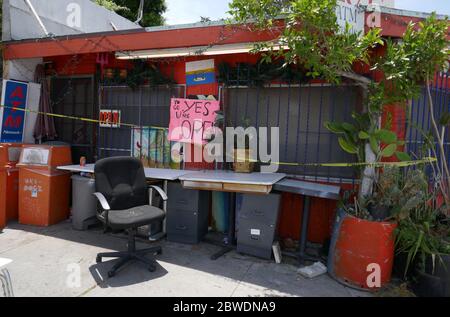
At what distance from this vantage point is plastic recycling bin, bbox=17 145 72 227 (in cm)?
471

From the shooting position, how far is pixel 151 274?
3.36 meters

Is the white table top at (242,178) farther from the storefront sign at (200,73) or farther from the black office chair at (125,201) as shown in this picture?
the storefront sign at (200,73)

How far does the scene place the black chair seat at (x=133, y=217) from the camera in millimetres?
3209

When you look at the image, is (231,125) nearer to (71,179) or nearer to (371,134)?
(371,134)

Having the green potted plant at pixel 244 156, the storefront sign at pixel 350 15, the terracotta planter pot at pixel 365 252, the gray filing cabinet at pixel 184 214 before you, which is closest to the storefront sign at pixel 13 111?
the gray filing cabinet at pixel 184 214

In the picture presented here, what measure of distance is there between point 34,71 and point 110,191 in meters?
3.56

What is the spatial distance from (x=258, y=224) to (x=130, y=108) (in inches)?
121

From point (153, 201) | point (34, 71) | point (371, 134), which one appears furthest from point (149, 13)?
point (371, 134)

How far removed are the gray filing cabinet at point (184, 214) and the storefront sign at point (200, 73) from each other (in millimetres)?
1673

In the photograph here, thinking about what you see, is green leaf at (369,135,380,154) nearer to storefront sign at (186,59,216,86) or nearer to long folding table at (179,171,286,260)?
long folding table at (179,171,286,260)

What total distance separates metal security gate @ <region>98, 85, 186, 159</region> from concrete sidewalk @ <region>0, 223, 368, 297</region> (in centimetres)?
187

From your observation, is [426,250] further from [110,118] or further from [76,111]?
[76,111]
